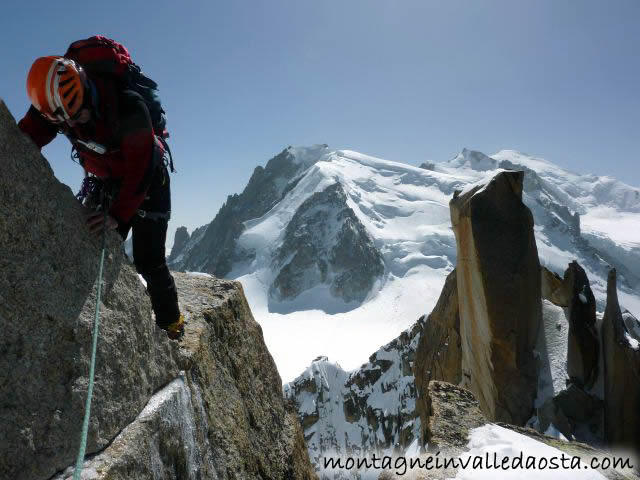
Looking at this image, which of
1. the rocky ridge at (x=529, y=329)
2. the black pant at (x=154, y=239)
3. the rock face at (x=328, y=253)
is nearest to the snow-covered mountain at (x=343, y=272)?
the rock face at (x=328, y=253)

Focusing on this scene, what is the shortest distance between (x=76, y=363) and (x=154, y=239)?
1973 mm

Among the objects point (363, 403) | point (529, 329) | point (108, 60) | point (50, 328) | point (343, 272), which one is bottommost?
point (363, 403)

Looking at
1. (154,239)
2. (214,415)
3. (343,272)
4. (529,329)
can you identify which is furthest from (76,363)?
(343,272)

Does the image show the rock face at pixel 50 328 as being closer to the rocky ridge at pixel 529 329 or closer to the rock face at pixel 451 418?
the rock face at pixel 451 418

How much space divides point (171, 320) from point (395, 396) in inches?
1802

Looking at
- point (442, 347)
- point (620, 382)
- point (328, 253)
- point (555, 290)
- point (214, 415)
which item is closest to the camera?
point (214, 415)

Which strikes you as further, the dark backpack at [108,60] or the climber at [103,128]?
the dark backpack at [108,60]

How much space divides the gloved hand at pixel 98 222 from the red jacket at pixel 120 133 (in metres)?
0.08

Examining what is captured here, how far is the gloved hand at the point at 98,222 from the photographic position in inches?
171

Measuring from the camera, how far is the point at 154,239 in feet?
17.3

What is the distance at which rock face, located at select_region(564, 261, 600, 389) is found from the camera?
13.9 metres

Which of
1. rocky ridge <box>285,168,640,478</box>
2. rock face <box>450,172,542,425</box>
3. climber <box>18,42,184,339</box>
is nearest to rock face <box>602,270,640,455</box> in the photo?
rocky ridge <box>285,168,640,478</box>

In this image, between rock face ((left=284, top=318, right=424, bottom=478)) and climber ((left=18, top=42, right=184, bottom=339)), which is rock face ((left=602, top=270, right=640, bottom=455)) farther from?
rock face ((left=284, top=318, right=424, bottom=478))

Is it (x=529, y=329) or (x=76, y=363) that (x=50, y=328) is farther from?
(x=529, y=329)
